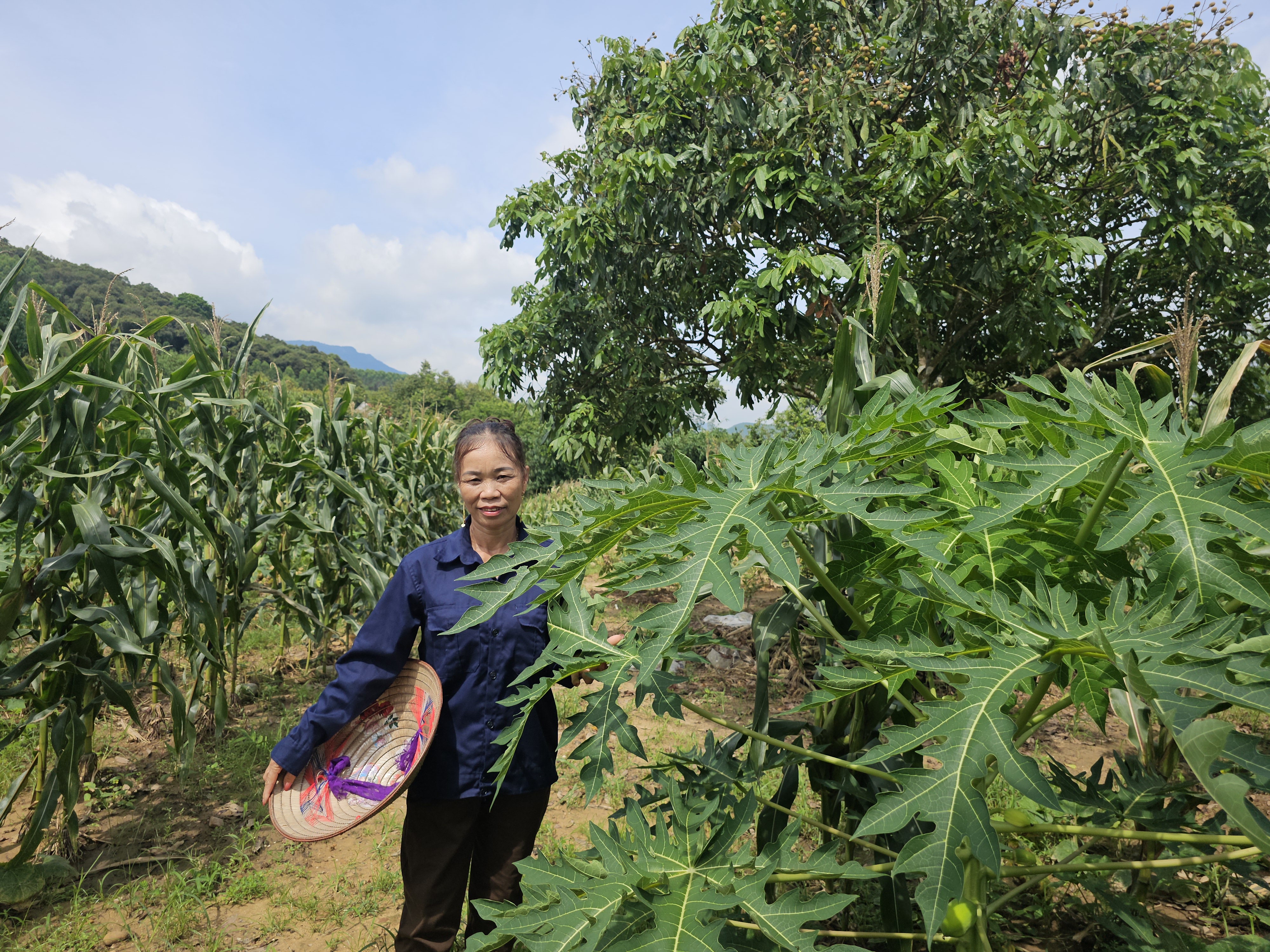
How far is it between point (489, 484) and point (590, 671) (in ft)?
2.33

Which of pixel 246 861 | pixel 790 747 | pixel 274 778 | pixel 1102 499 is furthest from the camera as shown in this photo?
pixel 246 861

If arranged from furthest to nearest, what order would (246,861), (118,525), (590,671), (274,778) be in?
(246,861), (118,525), (274,778), (590,671)

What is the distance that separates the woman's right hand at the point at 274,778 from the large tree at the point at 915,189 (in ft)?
13.0

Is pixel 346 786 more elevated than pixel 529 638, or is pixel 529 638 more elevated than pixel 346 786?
pixel 529 638

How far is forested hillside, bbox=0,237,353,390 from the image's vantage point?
11.4 ft

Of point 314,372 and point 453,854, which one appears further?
point 314,372

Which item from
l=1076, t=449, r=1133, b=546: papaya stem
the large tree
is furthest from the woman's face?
the large tree

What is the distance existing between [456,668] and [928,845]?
1.46 meters

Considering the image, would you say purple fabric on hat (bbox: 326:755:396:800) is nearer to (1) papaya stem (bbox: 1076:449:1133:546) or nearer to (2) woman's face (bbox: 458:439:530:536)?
(2) woman's face (bbox: 458:439:530:536)

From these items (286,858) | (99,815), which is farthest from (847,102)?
(99,815)

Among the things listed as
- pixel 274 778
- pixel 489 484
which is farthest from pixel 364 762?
pixel 489 484

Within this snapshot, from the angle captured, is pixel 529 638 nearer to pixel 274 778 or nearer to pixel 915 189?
pixel 274 778

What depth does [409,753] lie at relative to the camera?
6.09 feet

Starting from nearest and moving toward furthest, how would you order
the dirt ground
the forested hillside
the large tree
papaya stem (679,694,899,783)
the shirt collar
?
1. papaya stem (679,694,899,783)
2. the shirt collar
3. the dirt ground
4. the forested hillside
5. the large tree
